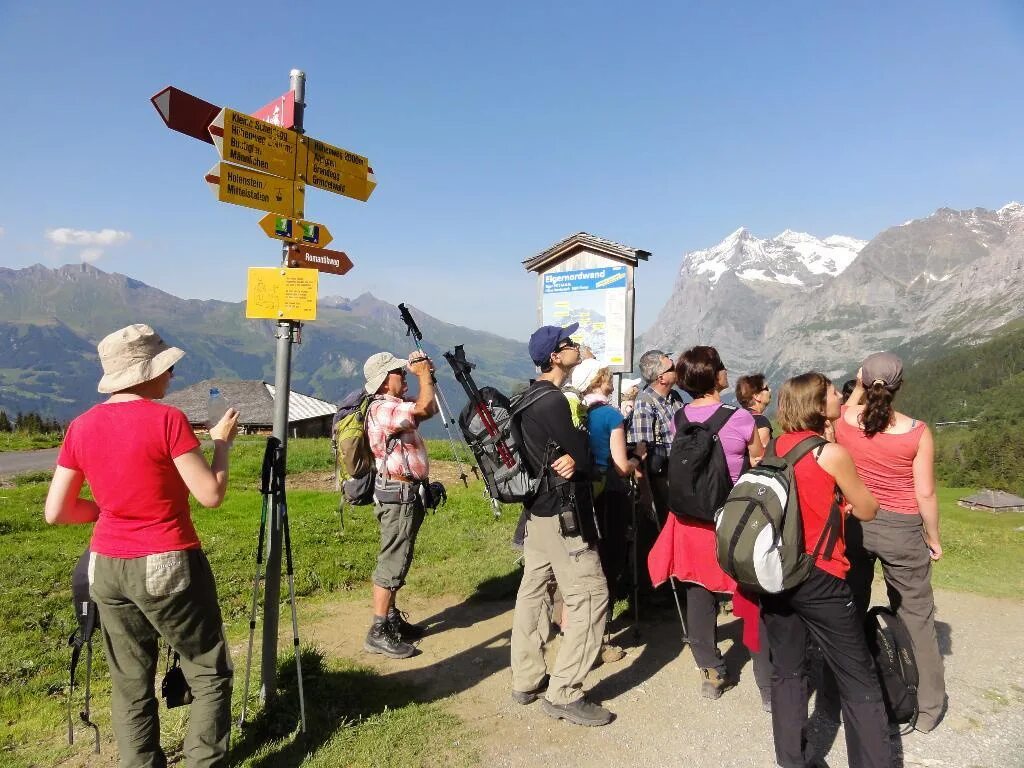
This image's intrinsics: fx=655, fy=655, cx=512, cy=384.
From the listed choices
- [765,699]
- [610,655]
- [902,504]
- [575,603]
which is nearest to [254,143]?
[575,603]

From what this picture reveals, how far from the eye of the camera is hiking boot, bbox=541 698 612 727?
460 centimetres

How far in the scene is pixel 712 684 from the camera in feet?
16.6

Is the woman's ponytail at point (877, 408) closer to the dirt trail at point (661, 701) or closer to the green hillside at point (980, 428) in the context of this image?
the dirt trail at point (661, 701)

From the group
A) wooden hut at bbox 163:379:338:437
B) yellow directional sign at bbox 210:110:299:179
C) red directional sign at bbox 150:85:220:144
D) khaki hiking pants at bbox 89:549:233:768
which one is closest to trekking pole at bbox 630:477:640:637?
khaki hiking pants at bbox 89:549:233:768

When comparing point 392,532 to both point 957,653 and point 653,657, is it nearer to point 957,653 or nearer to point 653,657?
point 653,657

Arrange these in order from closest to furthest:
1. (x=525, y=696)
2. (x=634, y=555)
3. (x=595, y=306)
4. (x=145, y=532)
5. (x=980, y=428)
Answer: (x=145, y=532)
(x=525, y=696)
(x=634, y=555)
(x=595, y=306)
(x=980, y=428)

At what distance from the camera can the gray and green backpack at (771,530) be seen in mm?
3598

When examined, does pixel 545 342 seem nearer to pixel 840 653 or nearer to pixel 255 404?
pixel 840 653

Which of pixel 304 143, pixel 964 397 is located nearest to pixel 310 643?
pixel 304 143

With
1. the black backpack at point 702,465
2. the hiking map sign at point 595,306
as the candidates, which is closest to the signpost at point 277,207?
the black backpack at point 702,465

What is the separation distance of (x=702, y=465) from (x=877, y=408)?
1224 mm

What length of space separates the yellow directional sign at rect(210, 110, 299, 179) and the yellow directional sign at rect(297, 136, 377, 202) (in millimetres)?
97

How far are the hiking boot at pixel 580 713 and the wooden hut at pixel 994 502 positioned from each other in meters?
112

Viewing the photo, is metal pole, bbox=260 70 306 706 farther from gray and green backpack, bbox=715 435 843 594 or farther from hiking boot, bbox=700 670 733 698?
hiking boot, bbox=700 670 733 698
